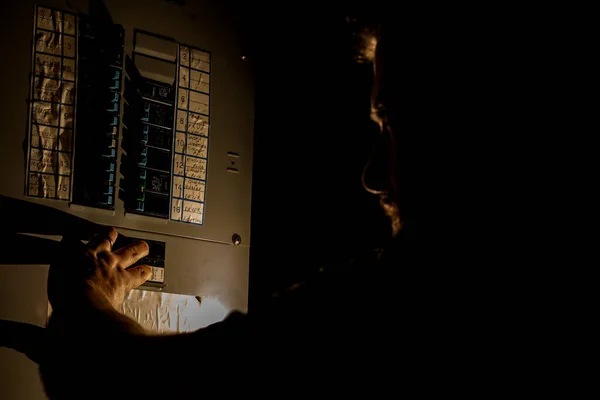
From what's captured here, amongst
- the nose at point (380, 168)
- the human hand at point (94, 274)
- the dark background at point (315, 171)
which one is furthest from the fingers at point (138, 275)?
the dark background at point (315, 171)

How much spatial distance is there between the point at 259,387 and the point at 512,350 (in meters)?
0.29

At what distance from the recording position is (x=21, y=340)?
118 cm

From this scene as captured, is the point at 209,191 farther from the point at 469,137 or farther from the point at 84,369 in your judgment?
the point at 469,137

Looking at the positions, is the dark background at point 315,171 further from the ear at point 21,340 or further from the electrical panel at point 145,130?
the ear at point 21,340

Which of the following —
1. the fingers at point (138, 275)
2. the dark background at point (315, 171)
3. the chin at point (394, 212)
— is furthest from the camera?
the dark background at point (315, 171)

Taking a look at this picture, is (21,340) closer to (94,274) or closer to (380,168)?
(94,274)

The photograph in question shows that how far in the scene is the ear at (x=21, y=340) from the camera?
117cm

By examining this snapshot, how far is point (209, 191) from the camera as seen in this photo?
1.46 m

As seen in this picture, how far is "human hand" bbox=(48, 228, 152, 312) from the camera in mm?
1159

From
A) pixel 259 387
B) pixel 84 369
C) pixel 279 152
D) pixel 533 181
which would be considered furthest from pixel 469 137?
pixel 279 152

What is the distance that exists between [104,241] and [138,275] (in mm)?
87

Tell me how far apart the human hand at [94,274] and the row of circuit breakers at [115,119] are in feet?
0.33

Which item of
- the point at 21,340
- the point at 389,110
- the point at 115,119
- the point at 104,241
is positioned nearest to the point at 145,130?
the point at 115,119

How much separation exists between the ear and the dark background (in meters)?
0.72
